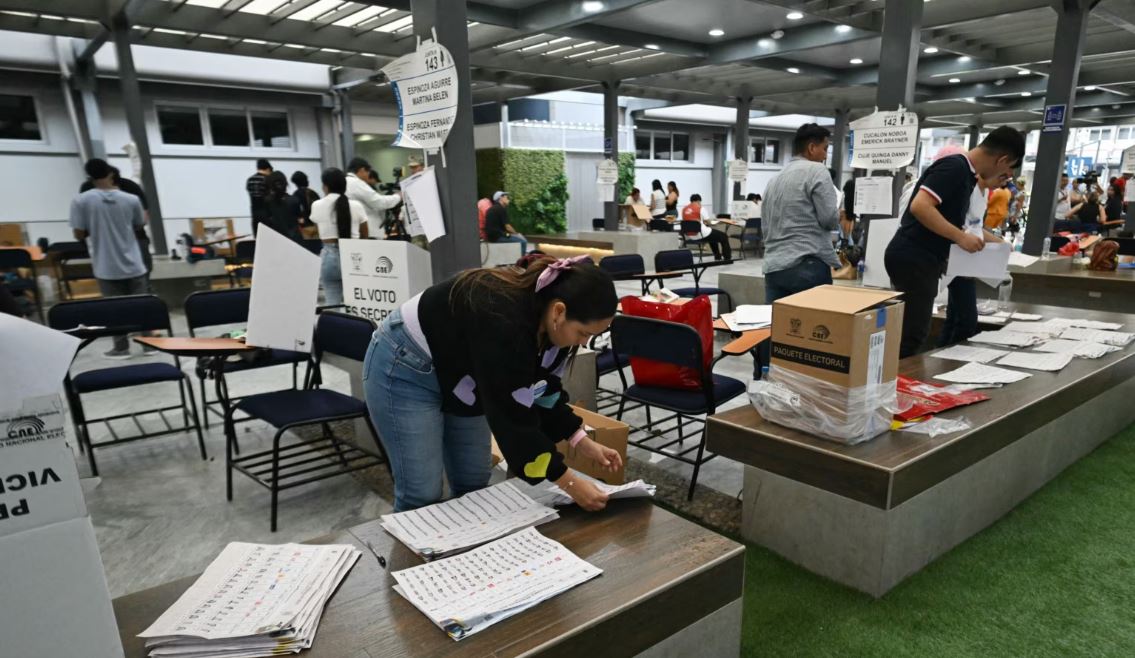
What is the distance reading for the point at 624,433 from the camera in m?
2.66

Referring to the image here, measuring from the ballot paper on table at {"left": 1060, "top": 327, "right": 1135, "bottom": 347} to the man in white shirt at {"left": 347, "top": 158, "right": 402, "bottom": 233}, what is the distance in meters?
4.61

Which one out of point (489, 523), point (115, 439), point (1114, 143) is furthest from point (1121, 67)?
point (1114, 143)

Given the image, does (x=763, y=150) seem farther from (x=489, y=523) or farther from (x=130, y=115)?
(x=489, y=523)

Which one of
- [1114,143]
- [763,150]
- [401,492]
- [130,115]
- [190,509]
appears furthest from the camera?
[1114,143]

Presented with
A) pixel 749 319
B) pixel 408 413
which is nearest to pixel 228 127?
pixel 749 319

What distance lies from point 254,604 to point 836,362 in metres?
1.78

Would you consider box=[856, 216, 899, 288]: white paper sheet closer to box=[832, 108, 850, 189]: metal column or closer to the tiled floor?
the tiled floor

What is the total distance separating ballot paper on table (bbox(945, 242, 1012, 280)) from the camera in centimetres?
326

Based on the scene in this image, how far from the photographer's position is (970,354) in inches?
123

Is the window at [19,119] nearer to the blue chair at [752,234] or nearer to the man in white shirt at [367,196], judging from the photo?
the man in white shirt at [367,196]

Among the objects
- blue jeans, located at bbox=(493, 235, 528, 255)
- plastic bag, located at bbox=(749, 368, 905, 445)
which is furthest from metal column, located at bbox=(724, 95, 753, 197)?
plastic bag, located at bbox=(749, 368, 905, 445)

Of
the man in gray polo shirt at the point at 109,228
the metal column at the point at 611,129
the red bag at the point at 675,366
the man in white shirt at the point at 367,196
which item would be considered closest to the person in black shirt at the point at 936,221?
the red bag at the point at 675,366

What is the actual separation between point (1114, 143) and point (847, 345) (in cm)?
2964

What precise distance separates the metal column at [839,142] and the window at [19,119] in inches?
629
